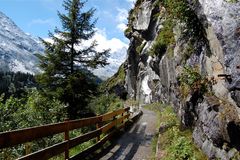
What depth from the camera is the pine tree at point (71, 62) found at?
93.1ft

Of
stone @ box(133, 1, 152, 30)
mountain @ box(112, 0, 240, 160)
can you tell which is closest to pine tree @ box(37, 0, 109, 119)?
mountain @ box(112, 0, 240, 160)

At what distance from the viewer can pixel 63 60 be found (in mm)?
29516

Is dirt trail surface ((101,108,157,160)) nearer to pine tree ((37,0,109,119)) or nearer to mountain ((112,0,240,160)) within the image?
mountain ((112,0,240,160))

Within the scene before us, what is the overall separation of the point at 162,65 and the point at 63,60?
8.22 meters

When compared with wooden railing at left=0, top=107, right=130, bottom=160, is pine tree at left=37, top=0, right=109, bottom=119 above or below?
above

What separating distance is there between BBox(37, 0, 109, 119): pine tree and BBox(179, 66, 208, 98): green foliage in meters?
15.2

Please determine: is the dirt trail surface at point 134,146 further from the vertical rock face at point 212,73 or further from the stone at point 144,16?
the stone at point 144,16

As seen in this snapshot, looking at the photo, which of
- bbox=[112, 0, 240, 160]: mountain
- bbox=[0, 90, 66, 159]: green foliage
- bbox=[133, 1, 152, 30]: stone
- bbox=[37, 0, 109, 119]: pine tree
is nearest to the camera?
bbox=[112, 0, 240, 160]: mountain

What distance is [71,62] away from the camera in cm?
2977

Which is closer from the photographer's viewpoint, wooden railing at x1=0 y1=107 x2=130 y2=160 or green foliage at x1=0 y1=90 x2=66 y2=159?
wooden railing at x1=0 y1=107 x2=130 y2=160

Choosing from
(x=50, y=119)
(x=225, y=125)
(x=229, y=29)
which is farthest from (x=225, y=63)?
(x=50, y=119)

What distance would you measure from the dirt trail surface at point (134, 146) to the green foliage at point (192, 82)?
9.36 feet

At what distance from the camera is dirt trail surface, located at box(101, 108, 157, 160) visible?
13.1 metres

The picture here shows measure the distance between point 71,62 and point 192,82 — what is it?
18161 millimetres
